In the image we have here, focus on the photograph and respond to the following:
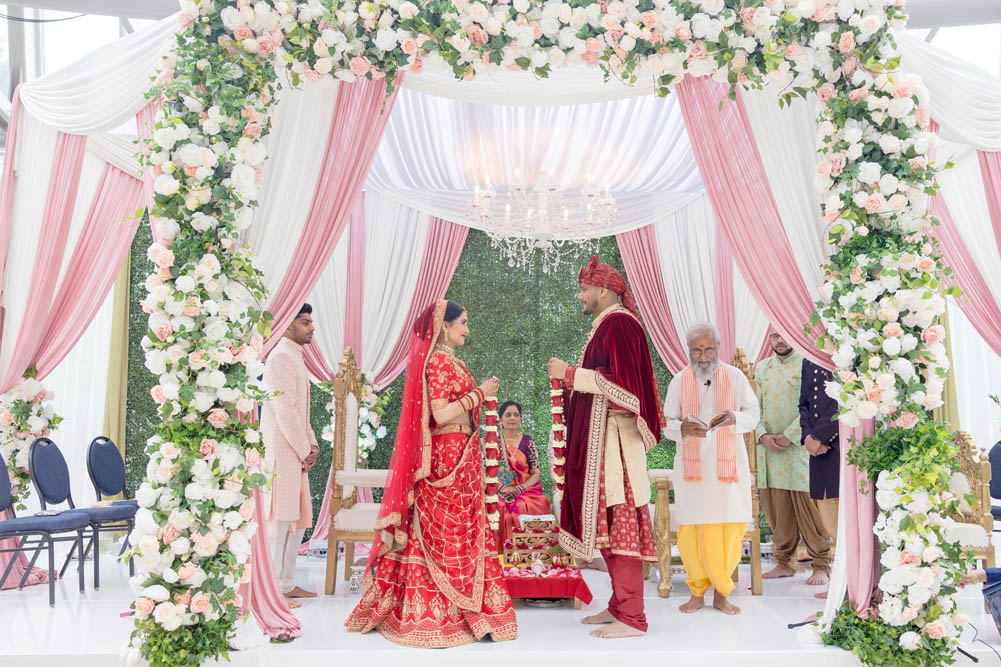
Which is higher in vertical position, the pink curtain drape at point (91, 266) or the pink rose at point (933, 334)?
the pink curtain drape at point (91, 266)

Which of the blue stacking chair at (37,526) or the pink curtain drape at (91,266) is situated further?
the pink curtain drape at (91,266)

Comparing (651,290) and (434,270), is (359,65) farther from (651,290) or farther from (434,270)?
(651,290)

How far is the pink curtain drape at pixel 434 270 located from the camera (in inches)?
292

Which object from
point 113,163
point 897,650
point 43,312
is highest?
point 113,163

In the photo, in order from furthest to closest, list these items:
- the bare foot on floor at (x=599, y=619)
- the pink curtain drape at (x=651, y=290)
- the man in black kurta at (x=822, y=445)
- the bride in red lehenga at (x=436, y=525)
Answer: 1. the pink curtain drape at (x=651, y=290)
2. the man in black kurta at (x=822, y=445)
3. the bare foot on floor at (x=599, y=619)
4. the bride in red lehenga at (x=436, y=525)

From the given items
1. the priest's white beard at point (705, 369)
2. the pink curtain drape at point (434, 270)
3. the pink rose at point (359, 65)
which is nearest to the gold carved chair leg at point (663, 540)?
the priest's white beard at point (705, 369)

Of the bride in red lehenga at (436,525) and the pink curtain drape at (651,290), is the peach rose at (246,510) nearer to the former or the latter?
the bride in red lehenga at (436,525)

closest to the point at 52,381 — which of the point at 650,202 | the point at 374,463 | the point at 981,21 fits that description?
the point at 374,463

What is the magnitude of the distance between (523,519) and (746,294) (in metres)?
3.30

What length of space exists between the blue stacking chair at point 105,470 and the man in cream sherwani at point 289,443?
152 cm

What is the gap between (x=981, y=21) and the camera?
4.67 metres

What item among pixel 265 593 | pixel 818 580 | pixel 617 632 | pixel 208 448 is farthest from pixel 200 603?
pixel 818 580

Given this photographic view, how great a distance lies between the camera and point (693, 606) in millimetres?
4707

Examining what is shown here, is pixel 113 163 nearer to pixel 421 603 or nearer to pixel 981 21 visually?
pixel 421 603
